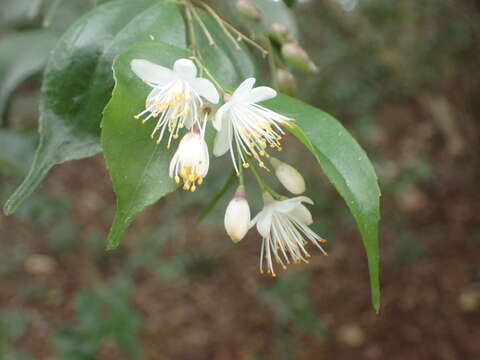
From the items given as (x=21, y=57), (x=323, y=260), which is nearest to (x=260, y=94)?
(x=21, y=57)

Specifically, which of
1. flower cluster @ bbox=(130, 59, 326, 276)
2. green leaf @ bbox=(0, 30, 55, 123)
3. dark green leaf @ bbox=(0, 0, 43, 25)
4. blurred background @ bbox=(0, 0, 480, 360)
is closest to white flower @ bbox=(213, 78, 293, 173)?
flower cluster @ bbox=(130, 59, 326, 276)

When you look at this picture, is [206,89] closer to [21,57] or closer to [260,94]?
[260,94]

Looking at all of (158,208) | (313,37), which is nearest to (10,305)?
(158,208)

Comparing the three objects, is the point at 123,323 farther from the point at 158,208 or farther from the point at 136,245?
the point at 158,208

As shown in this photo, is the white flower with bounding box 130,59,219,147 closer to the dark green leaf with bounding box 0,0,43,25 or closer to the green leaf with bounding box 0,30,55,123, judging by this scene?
the green leaf with bounding box 0,30,55,123

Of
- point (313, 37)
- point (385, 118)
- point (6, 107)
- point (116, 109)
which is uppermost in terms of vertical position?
point (116, 109)

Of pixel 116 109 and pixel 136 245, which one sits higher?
pixel 116 109
